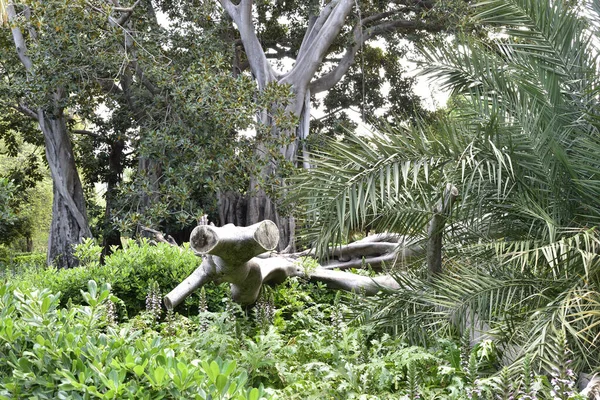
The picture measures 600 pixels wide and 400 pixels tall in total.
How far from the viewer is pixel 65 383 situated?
239 centimetres

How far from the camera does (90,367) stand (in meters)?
2.54

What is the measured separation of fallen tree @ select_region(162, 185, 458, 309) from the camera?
475cm

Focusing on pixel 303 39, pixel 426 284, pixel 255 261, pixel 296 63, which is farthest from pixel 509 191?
pixel 303 39

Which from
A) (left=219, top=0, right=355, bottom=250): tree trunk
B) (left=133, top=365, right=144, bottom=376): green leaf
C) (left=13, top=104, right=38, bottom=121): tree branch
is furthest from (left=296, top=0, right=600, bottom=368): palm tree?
(left=13, top=104, right=38, bottom=121): tree branch

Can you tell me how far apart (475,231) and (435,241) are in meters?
0.34

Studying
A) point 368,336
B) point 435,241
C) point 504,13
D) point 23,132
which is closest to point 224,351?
point 368,336

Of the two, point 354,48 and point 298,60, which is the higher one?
point 354,48

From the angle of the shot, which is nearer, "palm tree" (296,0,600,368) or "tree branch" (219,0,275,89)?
"palm tree" (296,0,600,368)

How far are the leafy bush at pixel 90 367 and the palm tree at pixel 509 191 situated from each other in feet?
6.36

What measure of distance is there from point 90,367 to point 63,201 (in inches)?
483

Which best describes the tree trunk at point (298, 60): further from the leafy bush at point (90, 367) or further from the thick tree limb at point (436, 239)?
the leafy bush at point (90, 367)

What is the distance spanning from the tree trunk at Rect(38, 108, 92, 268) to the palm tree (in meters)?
9.84

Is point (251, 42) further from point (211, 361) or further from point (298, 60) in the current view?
point (211, 361)

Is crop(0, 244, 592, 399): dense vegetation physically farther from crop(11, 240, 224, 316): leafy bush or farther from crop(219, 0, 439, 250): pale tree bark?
crop(219, 0, 439, 250): pale tree bark
